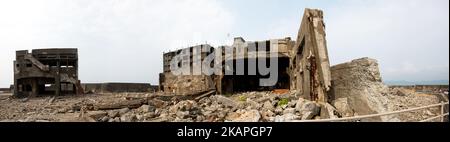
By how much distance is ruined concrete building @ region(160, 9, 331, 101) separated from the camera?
9016mm

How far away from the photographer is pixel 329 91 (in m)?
8.79

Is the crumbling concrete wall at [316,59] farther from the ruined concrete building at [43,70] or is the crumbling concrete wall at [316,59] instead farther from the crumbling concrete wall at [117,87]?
the crumbling concrete wall at [117,87]

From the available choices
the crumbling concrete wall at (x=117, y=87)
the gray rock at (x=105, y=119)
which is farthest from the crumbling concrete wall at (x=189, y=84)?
the crumbling concrete wall at (x=117, y=87)

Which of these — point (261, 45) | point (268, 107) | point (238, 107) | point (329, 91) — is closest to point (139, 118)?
point (238, 107)

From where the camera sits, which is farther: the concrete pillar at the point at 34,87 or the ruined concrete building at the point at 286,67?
the concrete pillar at the point at 34,87

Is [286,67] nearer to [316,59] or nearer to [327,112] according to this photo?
[316,59]

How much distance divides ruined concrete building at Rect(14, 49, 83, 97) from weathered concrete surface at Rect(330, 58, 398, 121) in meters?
23.7

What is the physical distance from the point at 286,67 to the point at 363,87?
13.7 meters

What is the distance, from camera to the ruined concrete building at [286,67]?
355 inches

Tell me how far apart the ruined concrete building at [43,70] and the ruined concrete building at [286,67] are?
817 centimetres

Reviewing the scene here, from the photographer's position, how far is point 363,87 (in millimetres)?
6758

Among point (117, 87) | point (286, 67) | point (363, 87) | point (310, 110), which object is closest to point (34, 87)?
point (117, 87)
